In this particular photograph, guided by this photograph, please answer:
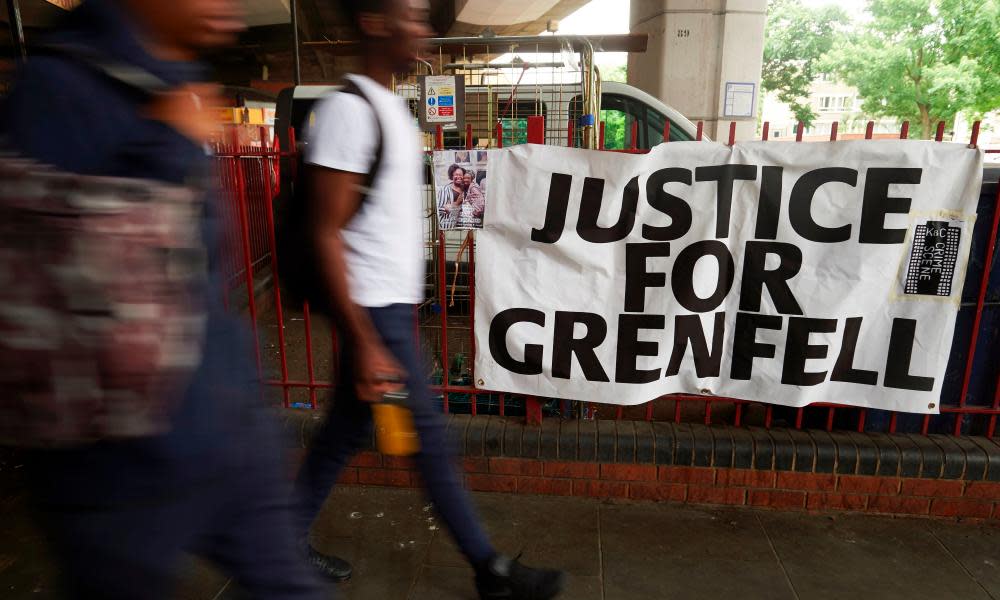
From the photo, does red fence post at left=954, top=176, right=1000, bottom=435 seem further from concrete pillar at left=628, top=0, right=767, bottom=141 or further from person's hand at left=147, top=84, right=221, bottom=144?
concrete pillar at left=628, top=0, right=767, bottom=141

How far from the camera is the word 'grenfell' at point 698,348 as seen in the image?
292 centimetres

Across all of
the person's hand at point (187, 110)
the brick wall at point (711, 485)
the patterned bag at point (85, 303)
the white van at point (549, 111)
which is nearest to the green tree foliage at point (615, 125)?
the white van at point (549, 111)

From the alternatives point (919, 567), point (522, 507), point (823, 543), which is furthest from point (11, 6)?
point (919, 567)

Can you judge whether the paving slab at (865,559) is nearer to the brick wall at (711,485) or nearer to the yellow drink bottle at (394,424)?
the brick wall at (711,485)

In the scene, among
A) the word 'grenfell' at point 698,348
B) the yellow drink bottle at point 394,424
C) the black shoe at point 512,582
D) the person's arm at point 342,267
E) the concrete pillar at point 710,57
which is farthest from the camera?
the concrete pillar at point 710,57

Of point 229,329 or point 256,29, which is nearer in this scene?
point 229,329

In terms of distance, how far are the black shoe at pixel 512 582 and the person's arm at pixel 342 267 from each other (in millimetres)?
850

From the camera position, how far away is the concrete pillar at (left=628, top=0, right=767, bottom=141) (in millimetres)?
12086

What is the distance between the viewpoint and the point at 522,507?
124 inches

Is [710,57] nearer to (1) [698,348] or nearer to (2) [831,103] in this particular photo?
(1) [698,348]

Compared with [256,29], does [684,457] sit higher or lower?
lower

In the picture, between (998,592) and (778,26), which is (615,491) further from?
(778,26)

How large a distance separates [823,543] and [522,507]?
1348mm

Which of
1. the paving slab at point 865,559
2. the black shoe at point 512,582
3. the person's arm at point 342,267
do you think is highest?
the person's arm at point 342,267
